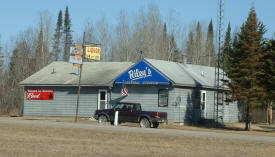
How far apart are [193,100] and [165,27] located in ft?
132

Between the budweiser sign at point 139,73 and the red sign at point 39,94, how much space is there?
8.25 metres

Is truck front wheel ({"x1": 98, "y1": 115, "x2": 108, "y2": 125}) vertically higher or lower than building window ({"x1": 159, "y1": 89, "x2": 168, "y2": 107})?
lower

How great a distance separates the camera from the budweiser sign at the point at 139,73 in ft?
133

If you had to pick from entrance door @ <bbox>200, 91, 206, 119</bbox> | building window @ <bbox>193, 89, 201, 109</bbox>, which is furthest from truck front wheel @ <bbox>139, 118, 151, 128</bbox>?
entrance door @ <bbox>200, 91, 206, 119</bbox>

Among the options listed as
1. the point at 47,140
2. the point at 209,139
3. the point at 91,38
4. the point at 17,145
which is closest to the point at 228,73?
the point at 209,139

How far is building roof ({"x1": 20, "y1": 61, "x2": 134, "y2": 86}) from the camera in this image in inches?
1740

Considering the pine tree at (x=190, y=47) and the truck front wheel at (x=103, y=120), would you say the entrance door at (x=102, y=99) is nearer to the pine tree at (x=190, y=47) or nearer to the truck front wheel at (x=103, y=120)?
the truck front wheel at (x=103, y=120)

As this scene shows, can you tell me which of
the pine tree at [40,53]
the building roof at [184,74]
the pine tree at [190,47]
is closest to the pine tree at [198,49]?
the pine tree at [190,47]

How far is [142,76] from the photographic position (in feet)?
134

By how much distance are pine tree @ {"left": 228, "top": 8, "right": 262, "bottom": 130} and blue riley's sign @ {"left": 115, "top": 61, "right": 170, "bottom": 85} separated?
5491mm

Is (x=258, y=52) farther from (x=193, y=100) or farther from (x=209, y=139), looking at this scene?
(x=209, y=139)

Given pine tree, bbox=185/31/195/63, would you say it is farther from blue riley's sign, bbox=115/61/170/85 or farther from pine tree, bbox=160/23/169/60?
blue riley's sign, bbox=115/61/170/85

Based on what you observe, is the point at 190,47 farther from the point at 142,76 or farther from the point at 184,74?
the point at 142,76

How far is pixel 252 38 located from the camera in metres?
35.8
